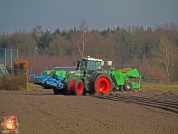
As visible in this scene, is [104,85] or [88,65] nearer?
[88,65]

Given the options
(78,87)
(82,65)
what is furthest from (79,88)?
(82,65)

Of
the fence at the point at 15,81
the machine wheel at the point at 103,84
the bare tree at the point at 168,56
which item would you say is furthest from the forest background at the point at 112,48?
the machine wheel at the point at 103,84

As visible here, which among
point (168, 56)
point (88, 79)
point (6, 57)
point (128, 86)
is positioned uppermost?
point (168, 56)

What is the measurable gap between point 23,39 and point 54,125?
59.5 m

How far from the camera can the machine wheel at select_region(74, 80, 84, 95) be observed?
2164 cm

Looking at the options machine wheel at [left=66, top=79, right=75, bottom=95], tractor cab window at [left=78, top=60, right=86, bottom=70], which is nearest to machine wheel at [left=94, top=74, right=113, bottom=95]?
tractor cab window at [left=78, top=60, right=86, bottom=70]

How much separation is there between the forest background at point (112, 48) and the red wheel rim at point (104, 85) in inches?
1003

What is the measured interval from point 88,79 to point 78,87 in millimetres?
1060

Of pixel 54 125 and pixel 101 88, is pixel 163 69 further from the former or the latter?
pixel 54 125

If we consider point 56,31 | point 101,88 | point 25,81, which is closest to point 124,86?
point 101,88

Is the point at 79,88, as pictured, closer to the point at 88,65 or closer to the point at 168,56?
the point at 88,65

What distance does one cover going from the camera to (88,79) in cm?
2288

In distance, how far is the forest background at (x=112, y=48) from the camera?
2023 inches

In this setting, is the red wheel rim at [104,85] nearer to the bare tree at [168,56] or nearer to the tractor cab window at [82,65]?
the tractor cab window at [82,65]
